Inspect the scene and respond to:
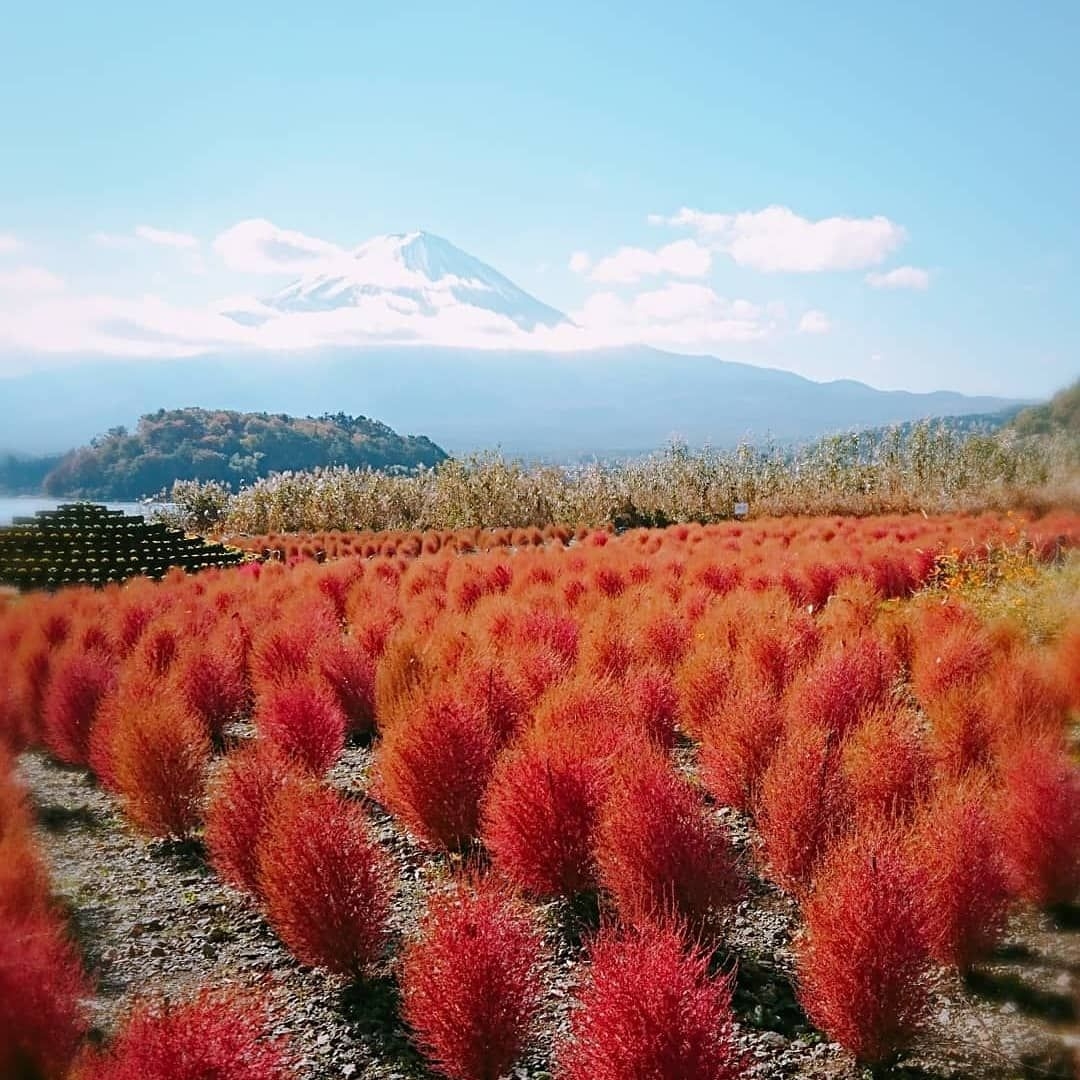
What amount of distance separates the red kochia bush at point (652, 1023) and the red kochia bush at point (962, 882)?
4.10 feet

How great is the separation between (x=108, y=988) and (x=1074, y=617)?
6563mm

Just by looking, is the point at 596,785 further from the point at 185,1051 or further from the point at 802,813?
the point at 185,1051

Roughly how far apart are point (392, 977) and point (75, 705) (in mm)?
3244

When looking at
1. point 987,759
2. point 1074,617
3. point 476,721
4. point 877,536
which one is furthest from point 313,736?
point 877,536

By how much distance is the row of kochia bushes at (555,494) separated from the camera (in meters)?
26.1

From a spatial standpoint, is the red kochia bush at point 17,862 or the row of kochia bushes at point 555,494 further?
the row of kochia bushes at point 555,494

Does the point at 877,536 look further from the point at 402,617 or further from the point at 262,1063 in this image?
the point at 262,1063

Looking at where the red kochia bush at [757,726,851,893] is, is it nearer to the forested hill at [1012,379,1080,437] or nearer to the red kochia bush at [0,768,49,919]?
the forested hill at [1012,379,1080,437]

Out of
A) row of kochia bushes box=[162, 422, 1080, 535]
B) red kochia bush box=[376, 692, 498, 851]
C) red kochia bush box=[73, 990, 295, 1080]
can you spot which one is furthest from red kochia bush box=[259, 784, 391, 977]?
row of kochia bushes box=[162, 422, 1080, 535]

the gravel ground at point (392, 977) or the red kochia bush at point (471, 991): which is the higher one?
the red kochia bush at point (471, 991)

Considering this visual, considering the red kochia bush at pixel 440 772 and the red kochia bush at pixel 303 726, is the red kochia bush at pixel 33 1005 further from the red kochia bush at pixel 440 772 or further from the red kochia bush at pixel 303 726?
the red kochia bush at pixel 303 726

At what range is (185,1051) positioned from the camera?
2.07m

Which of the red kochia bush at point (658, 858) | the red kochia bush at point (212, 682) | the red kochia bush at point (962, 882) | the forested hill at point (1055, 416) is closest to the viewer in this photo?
the forested hill at point (1055, 416)

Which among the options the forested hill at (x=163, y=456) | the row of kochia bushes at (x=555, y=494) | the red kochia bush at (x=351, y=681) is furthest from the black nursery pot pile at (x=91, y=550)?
the row of kochia bushes at (x=555, y=494)
